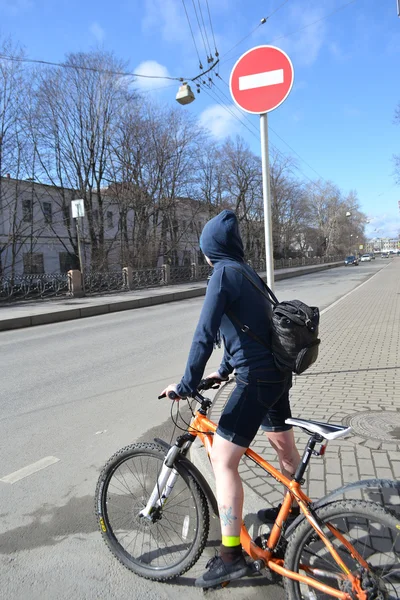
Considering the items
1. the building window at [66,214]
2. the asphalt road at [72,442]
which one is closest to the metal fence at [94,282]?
the asphalt road at [72,442]

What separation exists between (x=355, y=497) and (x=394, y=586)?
36 cm

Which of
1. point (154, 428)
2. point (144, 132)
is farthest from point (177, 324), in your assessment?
point (144, 132)

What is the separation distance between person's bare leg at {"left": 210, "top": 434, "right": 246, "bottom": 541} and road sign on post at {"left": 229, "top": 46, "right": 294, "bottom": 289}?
9.47 ft

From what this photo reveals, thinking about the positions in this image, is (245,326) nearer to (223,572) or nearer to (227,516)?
(227,516)

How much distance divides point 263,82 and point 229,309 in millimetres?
2989

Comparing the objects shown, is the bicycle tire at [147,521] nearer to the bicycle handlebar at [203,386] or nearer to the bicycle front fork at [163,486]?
the bicycle front fork at [163,486]

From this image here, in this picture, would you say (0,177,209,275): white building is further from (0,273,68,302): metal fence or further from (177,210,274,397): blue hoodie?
(177,210,274,397): blue hoodie

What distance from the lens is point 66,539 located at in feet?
9.19

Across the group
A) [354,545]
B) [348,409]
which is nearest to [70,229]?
[348,409]

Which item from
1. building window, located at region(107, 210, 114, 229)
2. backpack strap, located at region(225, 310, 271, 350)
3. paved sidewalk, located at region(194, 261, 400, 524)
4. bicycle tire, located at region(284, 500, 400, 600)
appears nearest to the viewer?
bicycle tire, located at region(284, 500, 400, 600)

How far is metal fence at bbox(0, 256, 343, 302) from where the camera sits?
1873cm

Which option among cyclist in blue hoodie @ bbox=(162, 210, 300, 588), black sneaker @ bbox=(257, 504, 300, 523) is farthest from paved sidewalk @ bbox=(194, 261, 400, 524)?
cyclist in blue hoodie @ bbox=(162, 210, 300, 588)

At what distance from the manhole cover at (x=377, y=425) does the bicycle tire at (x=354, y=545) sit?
80.6 inches

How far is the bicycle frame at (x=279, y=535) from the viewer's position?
5.95 feet
